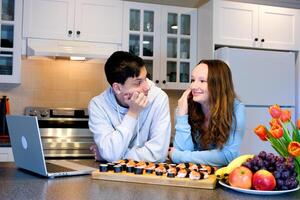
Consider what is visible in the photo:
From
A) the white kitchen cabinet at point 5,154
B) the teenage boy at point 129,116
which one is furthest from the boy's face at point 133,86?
the white kitchen cabinet at point 5,154

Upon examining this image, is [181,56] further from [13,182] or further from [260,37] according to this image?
[13,182]

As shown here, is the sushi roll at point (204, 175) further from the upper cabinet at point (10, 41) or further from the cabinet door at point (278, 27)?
the cabinet door at point (278, 27)

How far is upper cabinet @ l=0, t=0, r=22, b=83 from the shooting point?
3158 millimetres

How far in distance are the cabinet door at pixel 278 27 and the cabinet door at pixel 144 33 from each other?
100 cm

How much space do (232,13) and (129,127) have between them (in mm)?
2132

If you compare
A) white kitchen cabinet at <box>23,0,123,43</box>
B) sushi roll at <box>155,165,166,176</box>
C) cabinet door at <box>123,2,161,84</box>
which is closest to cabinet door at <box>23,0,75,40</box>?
white kitchen cabinet at <box>23,0,123,43</box>

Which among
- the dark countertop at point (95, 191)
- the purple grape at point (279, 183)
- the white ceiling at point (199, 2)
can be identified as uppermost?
the white ceiling at point (199, 2)

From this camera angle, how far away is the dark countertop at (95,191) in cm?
106

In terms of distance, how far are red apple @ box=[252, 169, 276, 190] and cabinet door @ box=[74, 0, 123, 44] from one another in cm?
244

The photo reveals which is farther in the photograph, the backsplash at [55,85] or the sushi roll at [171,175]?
the backsplash at [55,85]

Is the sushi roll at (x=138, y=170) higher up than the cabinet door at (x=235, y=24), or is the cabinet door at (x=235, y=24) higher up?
the cabinet door at (x=235, y=24)

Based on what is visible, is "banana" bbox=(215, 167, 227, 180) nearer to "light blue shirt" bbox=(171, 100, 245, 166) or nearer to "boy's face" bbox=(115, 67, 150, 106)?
"light blue shirt" bbox=(171, 100, 245, 166)

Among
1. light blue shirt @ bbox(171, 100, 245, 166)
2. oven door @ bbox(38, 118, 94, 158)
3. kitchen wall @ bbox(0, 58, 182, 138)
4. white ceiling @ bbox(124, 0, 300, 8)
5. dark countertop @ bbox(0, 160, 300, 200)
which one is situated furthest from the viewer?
white ceiling @ bbox(124, 0, 300, 8)

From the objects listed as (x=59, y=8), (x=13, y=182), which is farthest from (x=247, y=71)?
(x=13, y=182)
